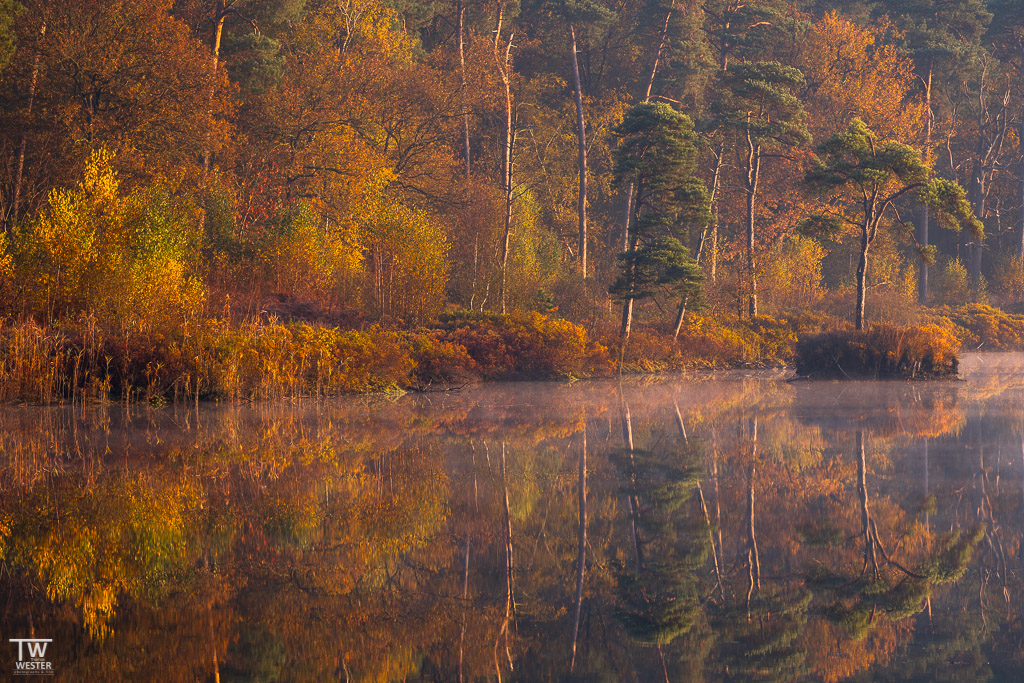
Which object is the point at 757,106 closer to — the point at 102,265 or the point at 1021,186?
the point at 1021,186

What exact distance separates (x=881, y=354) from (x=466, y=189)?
19.9 metres

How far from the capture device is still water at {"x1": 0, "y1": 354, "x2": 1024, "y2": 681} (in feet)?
17.9

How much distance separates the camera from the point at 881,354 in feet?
Answer: 84.3

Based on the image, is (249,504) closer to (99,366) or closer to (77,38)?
(99,366)

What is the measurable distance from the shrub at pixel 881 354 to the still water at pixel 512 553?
11021 mm

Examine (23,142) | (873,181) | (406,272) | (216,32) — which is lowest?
(406,272)

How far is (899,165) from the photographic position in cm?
2909

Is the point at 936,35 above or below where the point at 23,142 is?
above

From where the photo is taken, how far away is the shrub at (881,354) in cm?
2553

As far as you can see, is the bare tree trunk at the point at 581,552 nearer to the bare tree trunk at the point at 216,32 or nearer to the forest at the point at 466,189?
the forest at the point at 466,189

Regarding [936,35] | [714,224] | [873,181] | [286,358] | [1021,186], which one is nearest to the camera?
[286,358]

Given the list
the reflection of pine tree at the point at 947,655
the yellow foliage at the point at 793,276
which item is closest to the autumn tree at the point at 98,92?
the yellow foliage at the point at 793,276

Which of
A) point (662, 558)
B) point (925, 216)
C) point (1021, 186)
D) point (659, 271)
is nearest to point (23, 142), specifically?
point (659, 271)

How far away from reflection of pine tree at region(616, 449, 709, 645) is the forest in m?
10.6
